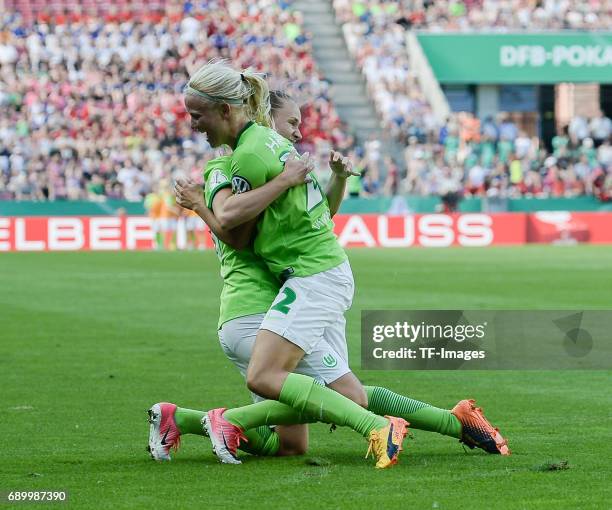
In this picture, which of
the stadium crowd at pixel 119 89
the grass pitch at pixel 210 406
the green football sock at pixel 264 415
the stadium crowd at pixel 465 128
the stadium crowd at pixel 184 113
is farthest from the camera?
the stadium crowd at pixel 465 128

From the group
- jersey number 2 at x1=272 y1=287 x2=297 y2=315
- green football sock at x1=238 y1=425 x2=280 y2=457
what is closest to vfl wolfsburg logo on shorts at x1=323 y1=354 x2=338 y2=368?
jersey number 2 at x1=272 y1=287 x2=297 y2=315

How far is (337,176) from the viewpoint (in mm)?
7504

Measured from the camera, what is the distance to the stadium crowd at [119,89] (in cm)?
3747

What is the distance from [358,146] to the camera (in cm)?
4197

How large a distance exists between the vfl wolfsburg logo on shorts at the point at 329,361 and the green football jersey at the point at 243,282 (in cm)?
38

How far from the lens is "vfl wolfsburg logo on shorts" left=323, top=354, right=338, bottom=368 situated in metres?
7.02

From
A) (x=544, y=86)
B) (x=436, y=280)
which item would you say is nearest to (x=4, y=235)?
(x=436, y=280)

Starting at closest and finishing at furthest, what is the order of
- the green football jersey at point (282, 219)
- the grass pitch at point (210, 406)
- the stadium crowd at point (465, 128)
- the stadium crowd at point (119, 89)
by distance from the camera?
the grass pitch at point (210, 406), the green football jersey at point (282, 219), the stadium crowd at point (119, 89), the stadium crowd at point (465, 128)

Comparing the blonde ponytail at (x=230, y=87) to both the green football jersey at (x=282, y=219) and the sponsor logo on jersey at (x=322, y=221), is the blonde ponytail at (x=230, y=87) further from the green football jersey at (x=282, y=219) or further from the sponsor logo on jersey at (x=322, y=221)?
the sponsor logo on jersey at (x=322, y=221)

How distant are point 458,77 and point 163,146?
1057cm

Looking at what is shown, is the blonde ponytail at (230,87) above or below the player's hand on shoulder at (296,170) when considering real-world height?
above

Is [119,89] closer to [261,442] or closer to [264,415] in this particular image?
[261,442]

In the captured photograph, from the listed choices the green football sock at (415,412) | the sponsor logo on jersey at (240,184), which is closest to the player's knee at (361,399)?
the green football sock at (415,412)

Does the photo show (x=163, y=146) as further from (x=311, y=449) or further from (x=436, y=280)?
(x=311, y=449)
